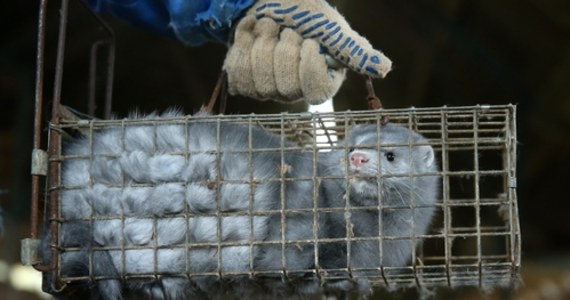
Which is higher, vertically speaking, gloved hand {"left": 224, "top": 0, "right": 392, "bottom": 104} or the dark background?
the dark background

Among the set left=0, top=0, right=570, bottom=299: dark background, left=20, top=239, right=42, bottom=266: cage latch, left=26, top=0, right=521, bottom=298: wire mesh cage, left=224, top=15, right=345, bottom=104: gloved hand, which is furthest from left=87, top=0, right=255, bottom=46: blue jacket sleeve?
left=0, top=0, right=570, bottom=299: dark background

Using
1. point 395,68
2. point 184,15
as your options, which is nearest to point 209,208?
point 184,15

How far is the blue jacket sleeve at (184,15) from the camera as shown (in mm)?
2188

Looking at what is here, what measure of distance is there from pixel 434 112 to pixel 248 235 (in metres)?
0.41

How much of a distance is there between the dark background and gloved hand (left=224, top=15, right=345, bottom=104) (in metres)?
2.32

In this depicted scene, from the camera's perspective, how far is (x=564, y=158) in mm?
6289

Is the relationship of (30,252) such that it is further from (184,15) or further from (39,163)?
(184,15)

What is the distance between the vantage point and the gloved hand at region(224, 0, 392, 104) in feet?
6.64

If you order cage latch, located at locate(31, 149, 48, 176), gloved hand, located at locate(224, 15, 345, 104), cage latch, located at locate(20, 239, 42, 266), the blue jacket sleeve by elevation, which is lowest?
cage latch, located at locate(20, 239, 42, 266)

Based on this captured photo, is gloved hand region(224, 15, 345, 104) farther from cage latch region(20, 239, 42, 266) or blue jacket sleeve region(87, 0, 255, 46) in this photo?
cage latch region(20, 239, 42, 266)

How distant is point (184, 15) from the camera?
2301 mm

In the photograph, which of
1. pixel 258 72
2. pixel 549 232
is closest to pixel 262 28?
pixel 258 72

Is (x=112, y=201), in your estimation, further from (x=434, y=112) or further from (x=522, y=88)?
(x=522, y=88)

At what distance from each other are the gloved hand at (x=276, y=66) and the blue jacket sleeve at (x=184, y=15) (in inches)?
2.2
